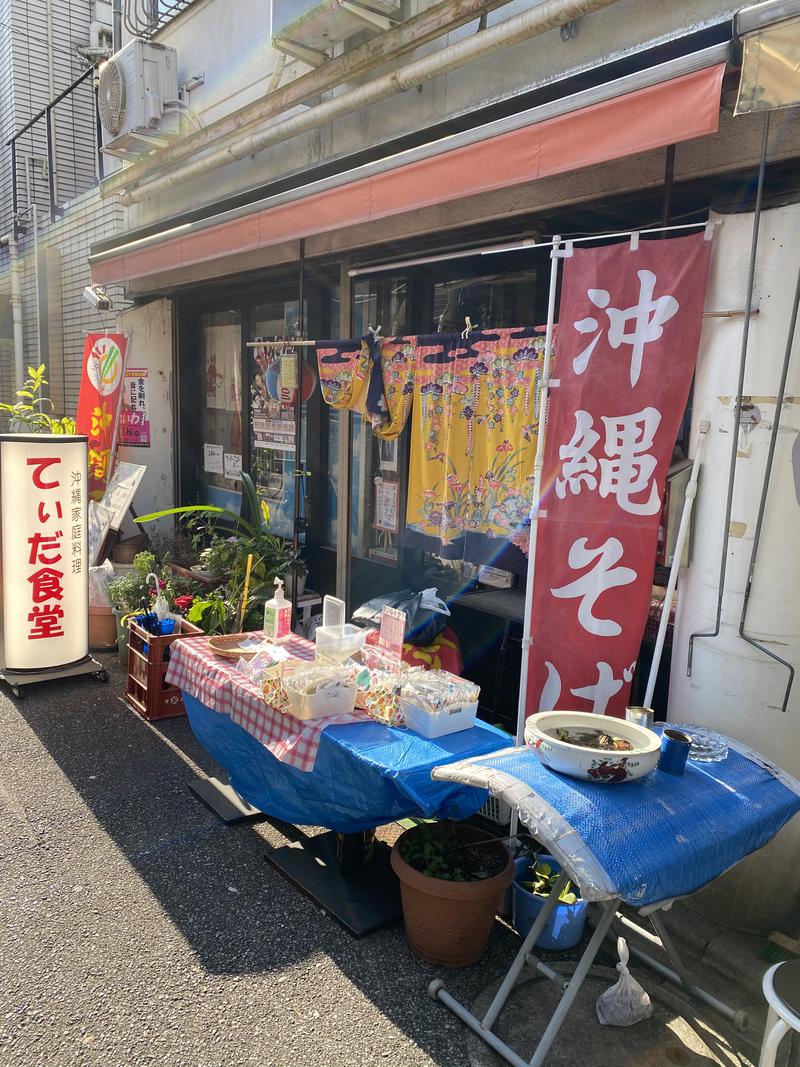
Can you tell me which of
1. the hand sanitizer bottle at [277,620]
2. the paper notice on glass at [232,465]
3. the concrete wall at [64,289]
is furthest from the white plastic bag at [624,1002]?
the concrete wall at [64,289]

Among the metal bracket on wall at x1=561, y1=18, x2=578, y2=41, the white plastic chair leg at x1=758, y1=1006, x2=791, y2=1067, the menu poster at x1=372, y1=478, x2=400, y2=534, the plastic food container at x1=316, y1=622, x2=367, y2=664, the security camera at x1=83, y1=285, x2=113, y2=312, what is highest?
the metal bracket on wall at x1=561, y1=18, x2=578, y2=41

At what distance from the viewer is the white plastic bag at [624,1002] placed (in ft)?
10.6

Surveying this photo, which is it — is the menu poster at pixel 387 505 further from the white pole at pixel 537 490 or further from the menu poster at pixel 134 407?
the menu poster at pixel 134 407

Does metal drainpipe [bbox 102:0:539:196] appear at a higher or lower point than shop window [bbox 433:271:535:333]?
higher

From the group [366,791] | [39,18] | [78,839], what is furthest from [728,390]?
[39,18]

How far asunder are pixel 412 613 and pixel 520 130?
3.13m

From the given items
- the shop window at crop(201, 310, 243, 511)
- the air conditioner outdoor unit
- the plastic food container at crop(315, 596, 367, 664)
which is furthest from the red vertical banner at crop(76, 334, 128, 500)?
the plastic food container at crop(315, 596, 367, 664)

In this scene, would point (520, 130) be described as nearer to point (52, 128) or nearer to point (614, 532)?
point (614, 532)

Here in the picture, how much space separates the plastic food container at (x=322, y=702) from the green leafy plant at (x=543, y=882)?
4.15ft

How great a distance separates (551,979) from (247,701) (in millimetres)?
2032

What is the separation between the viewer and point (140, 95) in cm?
875

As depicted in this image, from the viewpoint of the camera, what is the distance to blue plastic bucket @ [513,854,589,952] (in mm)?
3697

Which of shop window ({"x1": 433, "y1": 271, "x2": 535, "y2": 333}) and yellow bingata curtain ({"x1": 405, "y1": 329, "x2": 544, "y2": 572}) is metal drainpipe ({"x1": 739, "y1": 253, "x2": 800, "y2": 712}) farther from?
shop window ({"x1": 433, "y1": 271, "x2": 535, "y2": 333})

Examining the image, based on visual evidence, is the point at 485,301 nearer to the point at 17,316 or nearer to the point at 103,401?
the point at 103,401
